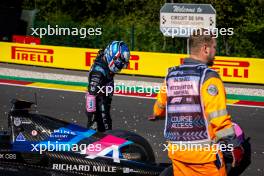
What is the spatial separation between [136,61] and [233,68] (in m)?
3.28

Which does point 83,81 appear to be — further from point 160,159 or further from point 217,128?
point 217,128

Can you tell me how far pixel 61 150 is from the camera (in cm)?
629

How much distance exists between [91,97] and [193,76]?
120 inches

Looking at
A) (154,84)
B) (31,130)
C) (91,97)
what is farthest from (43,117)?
(154,84)

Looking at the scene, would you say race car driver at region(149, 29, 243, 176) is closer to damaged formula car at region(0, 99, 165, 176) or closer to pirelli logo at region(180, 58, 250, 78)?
damaged formula car at region(0, 99, 165, 176)

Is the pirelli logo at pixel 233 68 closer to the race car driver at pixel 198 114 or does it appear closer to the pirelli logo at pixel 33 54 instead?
the pirelli logo at pixel 33 54

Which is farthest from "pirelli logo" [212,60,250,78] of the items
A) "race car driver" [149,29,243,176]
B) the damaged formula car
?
"race car driver" [149,29,243,176]

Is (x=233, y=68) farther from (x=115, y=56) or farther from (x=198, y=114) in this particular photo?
(x=198, y=114)

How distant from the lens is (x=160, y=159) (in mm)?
8969

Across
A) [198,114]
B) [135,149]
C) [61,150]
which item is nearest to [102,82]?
[135,149]

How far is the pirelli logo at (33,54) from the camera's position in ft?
68.7

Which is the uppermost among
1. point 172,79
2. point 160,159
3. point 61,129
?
point 172,79

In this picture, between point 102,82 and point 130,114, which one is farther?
point 130,114

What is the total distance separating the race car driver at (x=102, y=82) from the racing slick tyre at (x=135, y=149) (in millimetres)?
307
